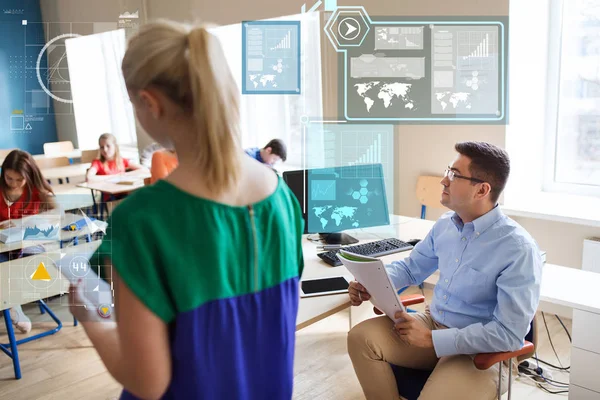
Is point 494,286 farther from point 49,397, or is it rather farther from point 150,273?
point 49,397

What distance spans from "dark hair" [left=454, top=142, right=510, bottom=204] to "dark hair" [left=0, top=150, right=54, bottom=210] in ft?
6.30

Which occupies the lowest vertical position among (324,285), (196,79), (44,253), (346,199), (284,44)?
(324,285)

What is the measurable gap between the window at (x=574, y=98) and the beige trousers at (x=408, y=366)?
2.13 m

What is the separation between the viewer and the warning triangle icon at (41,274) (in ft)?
8.08

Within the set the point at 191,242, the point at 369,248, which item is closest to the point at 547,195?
the point at 369,248

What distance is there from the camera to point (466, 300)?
1978mm

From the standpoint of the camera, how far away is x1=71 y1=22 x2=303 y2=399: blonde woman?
0.84 m

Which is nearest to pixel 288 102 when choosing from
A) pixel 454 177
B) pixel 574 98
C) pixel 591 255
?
pixel 574 98

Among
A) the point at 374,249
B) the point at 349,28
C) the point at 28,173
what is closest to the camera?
the point at 374,249

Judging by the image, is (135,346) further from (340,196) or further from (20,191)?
(20,191)

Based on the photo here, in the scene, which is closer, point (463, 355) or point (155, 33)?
point (155, 33)

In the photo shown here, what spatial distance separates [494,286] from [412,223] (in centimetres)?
130

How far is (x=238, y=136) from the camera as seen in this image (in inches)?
36.4

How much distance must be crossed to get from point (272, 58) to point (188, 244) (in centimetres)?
381
